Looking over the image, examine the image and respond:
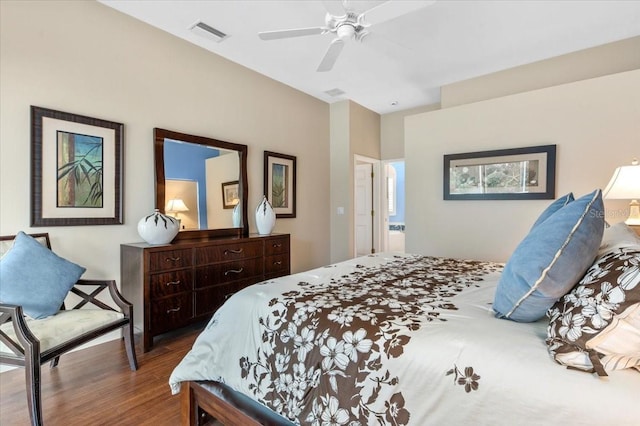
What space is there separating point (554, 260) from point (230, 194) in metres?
3.32

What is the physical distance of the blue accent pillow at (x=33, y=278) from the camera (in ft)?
6.27

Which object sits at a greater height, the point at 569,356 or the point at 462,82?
the point at 462,82

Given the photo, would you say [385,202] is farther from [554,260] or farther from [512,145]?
[554,260]

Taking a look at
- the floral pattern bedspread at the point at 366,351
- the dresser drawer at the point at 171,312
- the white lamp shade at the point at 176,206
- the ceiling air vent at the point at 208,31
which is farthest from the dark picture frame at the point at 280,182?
the floral pattern bedspread at the point at 366,351

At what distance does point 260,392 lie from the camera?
1376 mm

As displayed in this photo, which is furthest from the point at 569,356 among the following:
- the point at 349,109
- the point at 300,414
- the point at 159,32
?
the point at 349,109

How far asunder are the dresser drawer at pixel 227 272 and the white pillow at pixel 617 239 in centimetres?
281

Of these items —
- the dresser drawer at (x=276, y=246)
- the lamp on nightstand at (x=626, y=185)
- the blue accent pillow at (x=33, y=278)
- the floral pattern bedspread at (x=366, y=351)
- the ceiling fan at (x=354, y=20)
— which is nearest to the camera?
the floral pattern bedspread at (x=366, y=351)

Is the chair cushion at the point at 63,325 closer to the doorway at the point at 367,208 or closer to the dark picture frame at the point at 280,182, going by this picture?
the dark picture frame at the point at 280,182

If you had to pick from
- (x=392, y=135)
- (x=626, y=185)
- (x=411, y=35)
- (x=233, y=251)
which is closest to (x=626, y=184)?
(x=626, y=185)

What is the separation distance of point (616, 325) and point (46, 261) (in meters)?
2.83

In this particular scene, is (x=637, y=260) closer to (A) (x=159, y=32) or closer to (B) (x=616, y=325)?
(B) (x=616, y=325)

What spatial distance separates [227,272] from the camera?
3199mm

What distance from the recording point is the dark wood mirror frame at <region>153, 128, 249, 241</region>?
3082 mm
